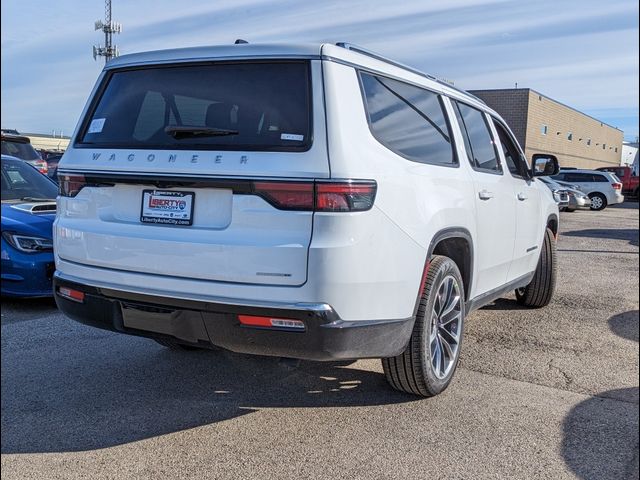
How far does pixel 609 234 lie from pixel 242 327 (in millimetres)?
12998

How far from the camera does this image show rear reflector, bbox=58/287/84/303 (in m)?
3.42

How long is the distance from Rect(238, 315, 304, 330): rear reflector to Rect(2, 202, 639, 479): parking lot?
57 cm

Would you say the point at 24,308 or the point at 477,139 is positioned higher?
the point at 477,139

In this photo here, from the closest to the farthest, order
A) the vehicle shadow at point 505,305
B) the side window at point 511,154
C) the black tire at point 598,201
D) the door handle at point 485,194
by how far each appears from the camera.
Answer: the door handle at point 485,194
the side window at point 511,154
the vehicle shadow at point 505,305
the black tire at point 598,201

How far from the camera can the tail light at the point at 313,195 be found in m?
2.86

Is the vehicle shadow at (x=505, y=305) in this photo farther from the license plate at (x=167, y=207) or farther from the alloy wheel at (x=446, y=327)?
the license plate at (x=167, y=207)

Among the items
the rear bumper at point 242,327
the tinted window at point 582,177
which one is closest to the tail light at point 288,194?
the rear bumper at point 242,327

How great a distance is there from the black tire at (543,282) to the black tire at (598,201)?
790 inches

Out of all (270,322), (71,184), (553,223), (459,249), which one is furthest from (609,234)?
(71,184)

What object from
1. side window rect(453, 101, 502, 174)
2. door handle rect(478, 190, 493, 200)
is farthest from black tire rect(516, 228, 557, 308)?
door handle rect(478, 190, 493, 200)

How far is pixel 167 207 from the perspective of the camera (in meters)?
3.14

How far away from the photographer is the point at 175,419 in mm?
3516

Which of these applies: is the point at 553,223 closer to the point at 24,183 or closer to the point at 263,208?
the point at 263,208

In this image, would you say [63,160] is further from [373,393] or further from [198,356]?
[373,393]
